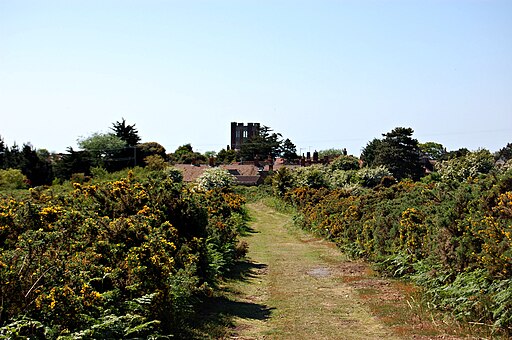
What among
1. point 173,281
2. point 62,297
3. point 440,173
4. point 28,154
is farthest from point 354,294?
point 28,154

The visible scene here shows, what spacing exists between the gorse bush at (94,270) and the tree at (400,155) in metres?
60.9

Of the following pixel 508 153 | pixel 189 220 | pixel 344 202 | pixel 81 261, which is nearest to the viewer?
pixel 81 261

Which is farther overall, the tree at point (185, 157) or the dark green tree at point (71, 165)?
the tree at point (185, 157)

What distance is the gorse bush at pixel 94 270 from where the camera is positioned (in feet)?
22.5

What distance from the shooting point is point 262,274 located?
1859cm

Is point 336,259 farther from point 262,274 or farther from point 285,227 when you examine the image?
point 285,227

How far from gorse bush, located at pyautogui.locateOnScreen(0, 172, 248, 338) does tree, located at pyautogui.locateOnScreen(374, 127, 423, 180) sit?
200 ft

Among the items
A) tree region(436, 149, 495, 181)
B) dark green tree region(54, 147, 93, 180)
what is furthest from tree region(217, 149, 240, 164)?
tree region(436, 149, 495, 181)

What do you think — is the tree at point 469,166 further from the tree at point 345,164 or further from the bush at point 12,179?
the bush at point 12,179

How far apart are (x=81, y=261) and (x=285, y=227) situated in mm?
30467

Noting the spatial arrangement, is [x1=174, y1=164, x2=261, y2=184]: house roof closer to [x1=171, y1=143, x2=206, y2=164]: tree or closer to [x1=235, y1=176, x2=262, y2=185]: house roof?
[x1=235, y1=176, x2=262, y2=185]: house roof

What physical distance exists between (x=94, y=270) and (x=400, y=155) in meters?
66.7

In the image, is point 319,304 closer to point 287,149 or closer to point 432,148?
point 287,149

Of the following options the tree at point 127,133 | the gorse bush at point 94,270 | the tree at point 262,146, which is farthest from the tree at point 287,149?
the gorse bush at point 94,270
